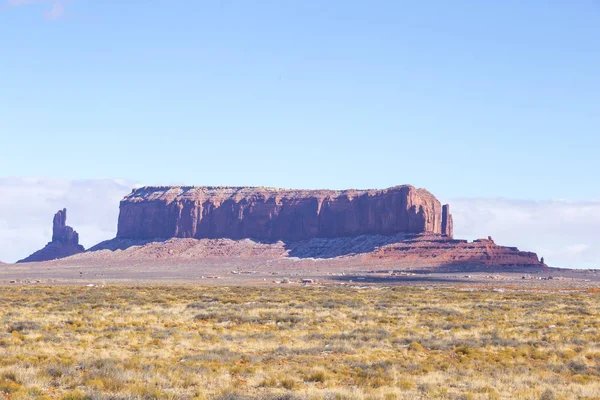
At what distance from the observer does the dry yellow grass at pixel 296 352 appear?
18.7m

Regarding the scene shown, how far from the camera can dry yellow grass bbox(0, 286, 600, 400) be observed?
18.7 m

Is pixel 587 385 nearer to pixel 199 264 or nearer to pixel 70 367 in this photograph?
pixel 70 367

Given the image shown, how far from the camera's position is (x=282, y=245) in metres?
189

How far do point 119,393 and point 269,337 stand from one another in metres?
11.5

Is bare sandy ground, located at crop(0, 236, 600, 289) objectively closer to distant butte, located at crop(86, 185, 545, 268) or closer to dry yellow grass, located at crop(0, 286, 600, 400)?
distant butte, located at crop(86, 185, 545, 268)

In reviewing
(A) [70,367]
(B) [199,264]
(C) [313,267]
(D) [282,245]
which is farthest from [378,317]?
(D) [282,245]

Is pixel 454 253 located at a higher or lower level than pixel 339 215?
lower

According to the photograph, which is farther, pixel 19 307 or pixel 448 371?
pixel 19 307

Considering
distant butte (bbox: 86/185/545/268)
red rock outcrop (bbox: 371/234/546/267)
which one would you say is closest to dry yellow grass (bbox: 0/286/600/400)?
red rock outcrop (bbox: 371/234/546/267)

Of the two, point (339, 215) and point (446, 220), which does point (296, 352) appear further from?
point (446, 220)

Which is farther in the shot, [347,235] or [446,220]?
[446,220]

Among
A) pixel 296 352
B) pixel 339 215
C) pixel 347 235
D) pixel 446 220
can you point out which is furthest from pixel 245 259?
pixel 296 352

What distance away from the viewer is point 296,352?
81.3 feet

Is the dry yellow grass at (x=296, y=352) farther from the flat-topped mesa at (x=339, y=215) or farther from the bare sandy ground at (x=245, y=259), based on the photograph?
the flat-topped mesa at (x=339, y=215)
